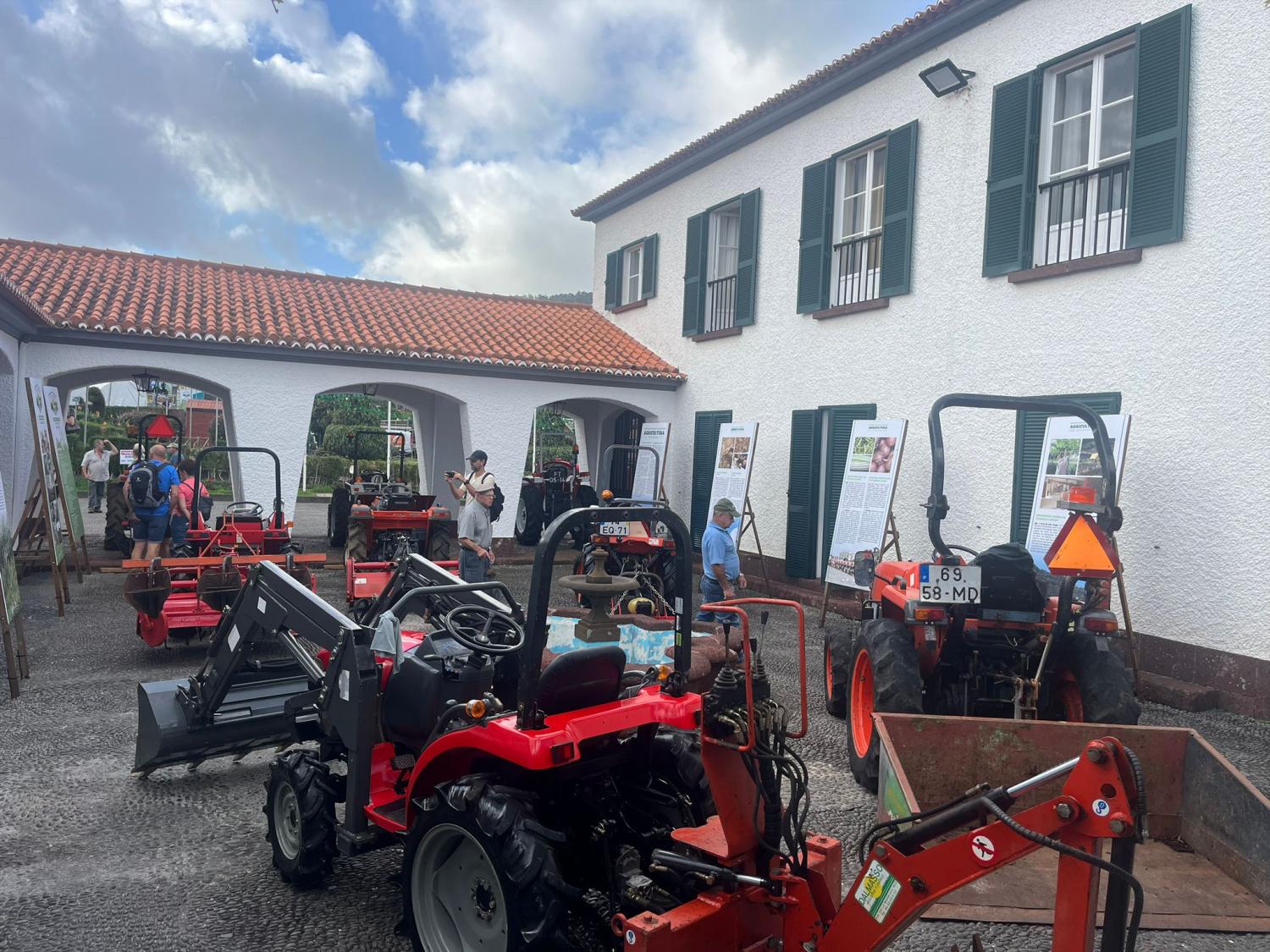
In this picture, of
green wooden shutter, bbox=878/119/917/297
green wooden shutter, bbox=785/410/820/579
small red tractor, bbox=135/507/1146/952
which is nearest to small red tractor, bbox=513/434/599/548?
green wooden shutter, bbox=785/410/820/579

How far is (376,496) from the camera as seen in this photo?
12.2m

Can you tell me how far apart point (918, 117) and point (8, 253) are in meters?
12.1

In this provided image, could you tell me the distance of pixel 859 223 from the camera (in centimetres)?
1073

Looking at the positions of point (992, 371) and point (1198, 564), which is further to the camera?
point (992, 371)

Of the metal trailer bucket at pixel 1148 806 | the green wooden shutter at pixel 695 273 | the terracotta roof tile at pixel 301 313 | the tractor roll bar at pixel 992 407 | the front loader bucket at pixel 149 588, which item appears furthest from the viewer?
the green wooden shutter at pixel 695 273

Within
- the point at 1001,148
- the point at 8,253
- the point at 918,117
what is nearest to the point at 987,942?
the point at 1001,148

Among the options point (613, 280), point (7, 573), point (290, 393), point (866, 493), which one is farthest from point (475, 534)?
point (613, 280)

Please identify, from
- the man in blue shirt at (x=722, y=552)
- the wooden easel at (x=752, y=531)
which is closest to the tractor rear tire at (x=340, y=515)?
the wooden easel at (x=752, y=531)

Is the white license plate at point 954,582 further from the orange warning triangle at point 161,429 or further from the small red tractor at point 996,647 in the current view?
the orange warning triangle at point 161,429

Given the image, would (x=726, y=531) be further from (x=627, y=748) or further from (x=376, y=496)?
(x=376, y=496)

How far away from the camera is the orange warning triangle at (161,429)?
12570mm

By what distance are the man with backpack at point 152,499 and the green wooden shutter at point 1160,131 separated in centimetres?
924

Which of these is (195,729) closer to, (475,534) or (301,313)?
(475,534)

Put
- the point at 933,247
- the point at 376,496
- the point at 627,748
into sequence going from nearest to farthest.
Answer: the point at 627,748
the point at 933,247
the point at 376,496
